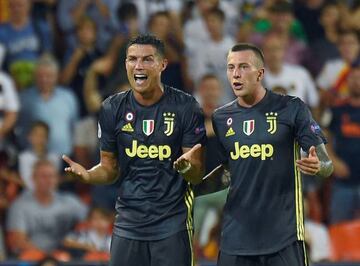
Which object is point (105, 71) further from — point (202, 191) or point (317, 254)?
point (202, 191)

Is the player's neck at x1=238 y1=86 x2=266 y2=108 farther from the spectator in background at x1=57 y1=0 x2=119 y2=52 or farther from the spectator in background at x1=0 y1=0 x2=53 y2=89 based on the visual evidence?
the spectator in background at x1=57 y1=0 x2=119 y2=52

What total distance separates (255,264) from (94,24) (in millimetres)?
5993

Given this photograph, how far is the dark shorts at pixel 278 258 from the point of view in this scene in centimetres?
743

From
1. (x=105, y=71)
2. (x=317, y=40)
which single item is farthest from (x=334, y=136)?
(x=105, y=71)

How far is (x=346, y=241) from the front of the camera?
39.2ft

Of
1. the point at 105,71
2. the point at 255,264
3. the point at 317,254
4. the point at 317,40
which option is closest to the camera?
the point at 255,264

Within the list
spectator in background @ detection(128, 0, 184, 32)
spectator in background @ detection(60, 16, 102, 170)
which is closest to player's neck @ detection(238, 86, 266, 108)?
spectator in background @ detection(60, 16, 102, 170)

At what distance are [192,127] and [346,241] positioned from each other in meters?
4.70

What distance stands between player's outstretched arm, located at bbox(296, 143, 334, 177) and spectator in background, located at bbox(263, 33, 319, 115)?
5203 millimetres

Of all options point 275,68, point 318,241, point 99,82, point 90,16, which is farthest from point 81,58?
point 318,241

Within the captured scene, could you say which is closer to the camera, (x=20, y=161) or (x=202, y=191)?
(x=202, y=191)

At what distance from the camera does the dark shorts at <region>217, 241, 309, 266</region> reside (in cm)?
743

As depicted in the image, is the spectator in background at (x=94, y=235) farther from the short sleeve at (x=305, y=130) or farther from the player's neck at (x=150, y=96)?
the short sleeve at (x=305, y=130)

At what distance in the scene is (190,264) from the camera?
768cm
